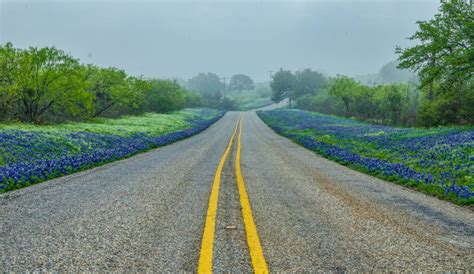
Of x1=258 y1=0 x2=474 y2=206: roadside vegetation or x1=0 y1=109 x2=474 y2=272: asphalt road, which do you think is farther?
x1=258 y1=0 x2=474 y2=206: roadside vegetation

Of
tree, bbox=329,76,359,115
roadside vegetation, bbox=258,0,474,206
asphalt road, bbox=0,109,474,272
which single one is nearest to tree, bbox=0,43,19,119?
asphalt road, bbox=0,109,474,272

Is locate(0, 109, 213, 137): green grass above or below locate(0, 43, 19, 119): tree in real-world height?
below

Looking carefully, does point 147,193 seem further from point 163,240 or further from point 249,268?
point 249,268

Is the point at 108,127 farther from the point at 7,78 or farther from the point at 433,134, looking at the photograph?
the point at 433,134

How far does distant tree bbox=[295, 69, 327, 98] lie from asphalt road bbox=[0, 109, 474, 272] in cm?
12645

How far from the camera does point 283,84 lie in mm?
132375

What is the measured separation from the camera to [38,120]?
27125mm

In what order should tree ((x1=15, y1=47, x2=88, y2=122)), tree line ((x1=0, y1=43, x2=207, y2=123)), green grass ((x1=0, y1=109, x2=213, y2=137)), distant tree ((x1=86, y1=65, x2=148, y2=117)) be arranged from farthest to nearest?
distant tree ((x1=86, y1=65, x2=148, y2=117))
tree ((x1=15, y1=47, x2=88, y2=122))
tree line ((x1=0, y1=43, x2=207, y2=123))
green grass ((x1=0, y1=109, x2=213, y2=137))

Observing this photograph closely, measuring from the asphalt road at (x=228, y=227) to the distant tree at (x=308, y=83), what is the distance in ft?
415

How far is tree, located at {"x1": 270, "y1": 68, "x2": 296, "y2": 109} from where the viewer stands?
Answer: 132625 mm

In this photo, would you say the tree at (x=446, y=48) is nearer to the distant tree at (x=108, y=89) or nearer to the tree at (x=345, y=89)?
the distant tree at (x=108, y=89)

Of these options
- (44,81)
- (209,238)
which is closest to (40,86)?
(44,81)

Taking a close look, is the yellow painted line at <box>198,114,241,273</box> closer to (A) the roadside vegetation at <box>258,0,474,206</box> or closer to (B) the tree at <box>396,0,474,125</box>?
(A) the roadside vegetation at <box>258,0,474,206</box>

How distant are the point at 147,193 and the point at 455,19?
2379 centimetres
